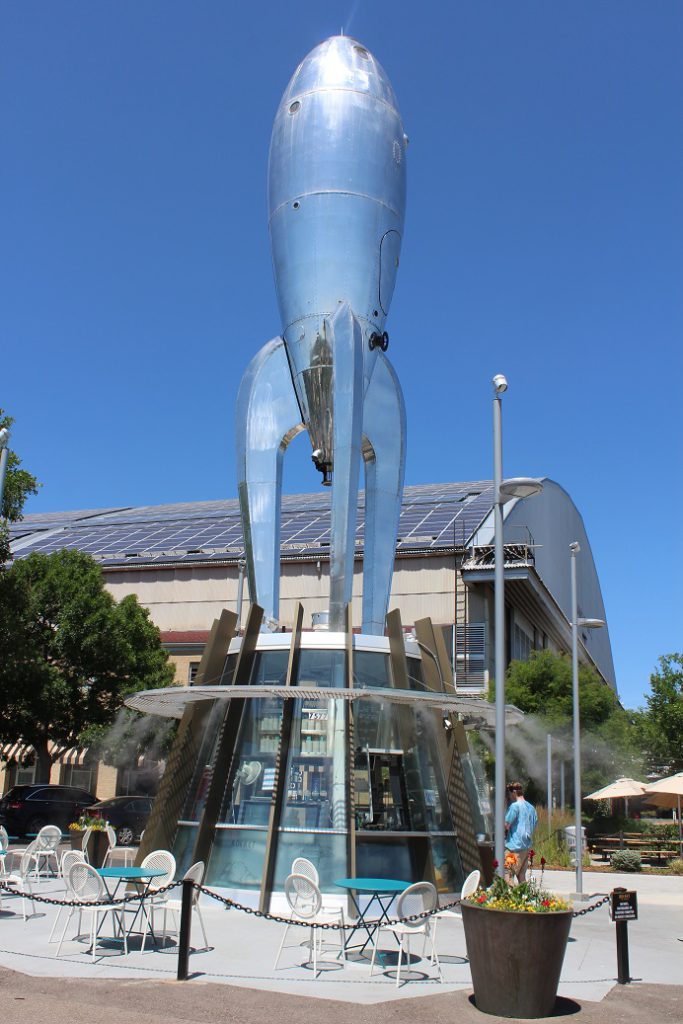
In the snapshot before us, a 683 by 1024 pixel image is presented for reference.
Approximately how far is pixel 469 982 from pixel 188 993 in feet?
9.63

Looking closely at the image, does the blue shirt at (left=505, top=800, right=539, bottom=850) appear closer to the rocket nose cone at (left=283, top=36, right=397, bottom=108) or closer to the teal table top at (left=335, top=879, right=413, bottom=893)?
the teal table top at (left=335, top=879, right=413, bottom=893)

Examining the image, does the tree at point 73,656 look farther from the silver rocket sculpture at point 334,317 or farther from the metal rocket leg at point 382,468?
the metal rocket leg at point 382,468

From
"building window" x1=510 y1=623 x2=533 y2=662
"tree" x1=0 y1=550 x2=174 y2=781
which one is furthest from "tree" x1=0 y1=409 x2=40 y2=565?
"building window" x1=510 y1=623 x2=533 y2=662

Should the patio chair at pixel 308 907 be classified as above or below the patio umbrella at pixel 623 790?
below

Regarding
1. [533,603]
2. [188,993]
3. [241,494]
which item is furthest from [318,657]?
[533,603]

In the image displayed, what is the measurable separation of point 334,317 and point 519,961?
10.5 m

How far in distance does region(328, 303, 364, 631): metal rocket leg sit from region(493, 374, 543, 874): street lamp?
264 cm

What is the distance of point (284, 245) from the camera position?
1636 cm

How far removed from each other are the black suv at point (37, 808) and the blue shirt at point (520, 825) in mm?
18473

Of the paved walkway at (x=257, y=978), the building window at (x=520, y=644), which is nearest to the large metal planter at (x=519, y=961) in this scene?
the paved walkway at (x=257, y=978)

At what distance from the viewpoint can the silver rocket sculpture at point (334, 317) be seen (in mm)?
15766

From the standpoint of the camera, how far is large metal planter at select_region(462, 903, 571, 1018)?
8367 millimetres

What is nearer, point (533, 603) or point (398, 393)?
point (398, 393)

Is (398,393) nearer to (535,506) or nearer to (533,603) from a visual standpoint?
(533,603)
